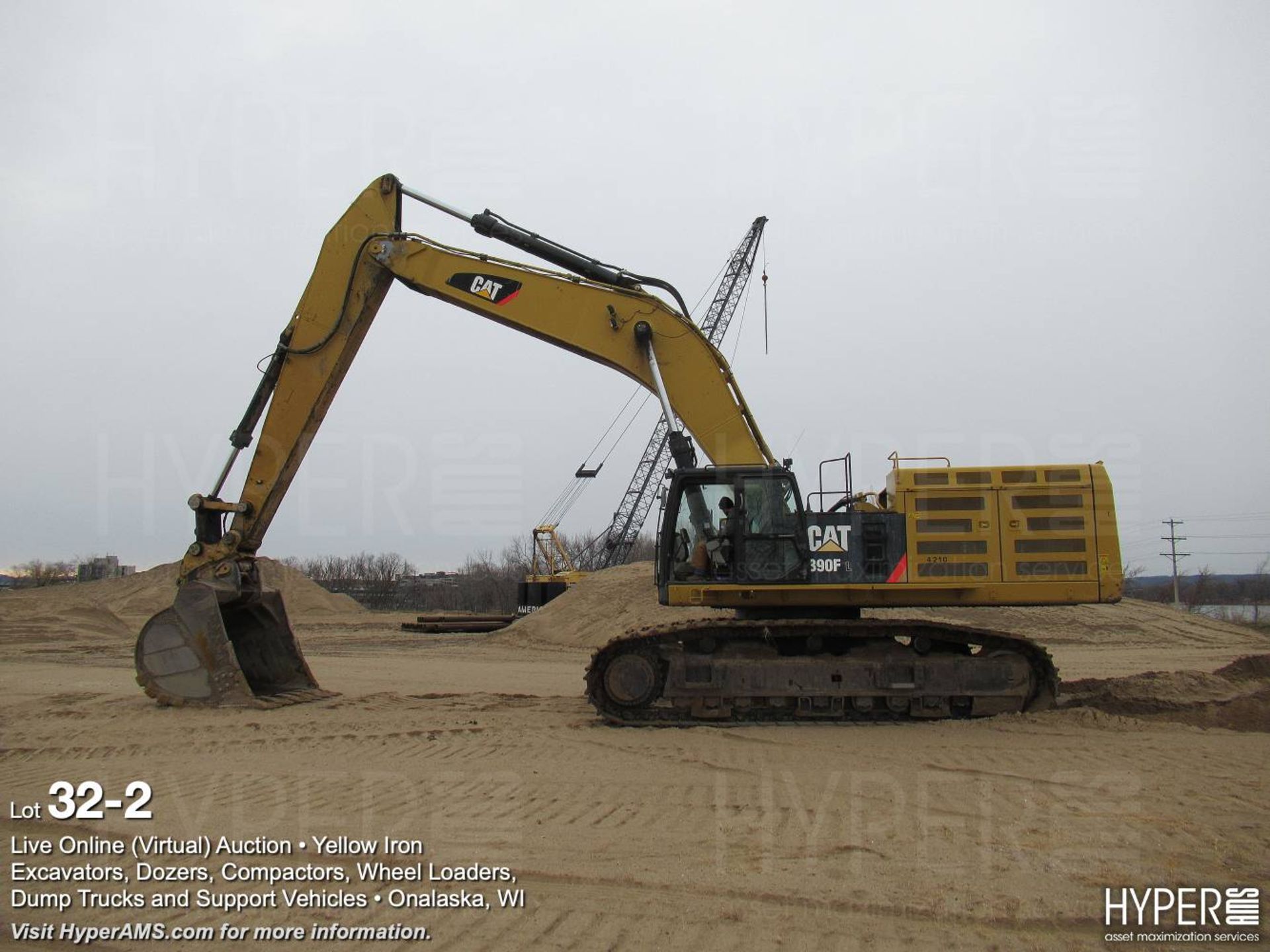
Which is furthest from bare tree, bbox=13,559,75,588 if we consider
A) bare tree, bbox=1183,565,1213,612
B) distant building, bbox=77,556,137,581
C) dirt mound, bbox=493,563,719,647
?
bare tree, bbox=1183,565,1213,612

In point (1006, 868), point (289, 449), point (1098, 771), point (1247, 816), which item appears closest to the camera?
point (1006, 868)

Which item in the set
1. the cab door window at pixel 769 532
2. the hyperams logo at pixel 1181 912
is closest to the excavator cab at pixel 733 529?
the cab door window at pixel 769 532

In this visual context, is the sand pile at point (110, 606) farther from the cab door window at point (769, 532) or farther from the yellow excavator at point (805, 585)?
the cab door window at point (769, 532)

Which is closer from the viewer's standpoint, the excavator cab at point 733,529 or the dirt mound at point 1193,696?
the dirt mound at point 1193,696

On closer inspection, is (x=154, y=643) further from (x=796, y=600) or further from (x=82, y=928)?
(x=796, y=600)

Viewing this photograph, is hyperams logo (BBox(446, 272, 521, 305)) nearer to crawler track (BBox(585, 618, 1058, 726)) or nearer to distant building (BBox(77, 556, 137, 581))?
crawler track (BBox(585, 618, 1058, 726))

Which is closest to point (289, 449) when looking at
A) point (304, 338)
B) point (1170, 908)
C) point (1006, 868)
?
point (304, 338)

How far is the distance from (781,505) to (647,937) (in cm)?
532

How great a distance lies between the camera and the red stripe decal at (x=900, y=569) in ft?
27.7

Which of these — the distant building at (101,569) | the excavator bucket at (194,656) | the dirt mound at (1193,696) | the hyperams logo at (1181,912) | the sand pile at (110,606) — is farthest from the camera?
the distant building at (101,569)

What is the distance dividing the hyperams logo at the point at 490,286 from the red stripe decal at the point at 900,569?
527cm

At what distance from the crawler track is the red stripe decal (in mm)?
447

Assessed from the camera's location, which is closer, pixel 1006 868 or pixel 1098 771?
pixel 1006 868

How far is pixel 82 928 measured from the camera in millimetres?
3887
